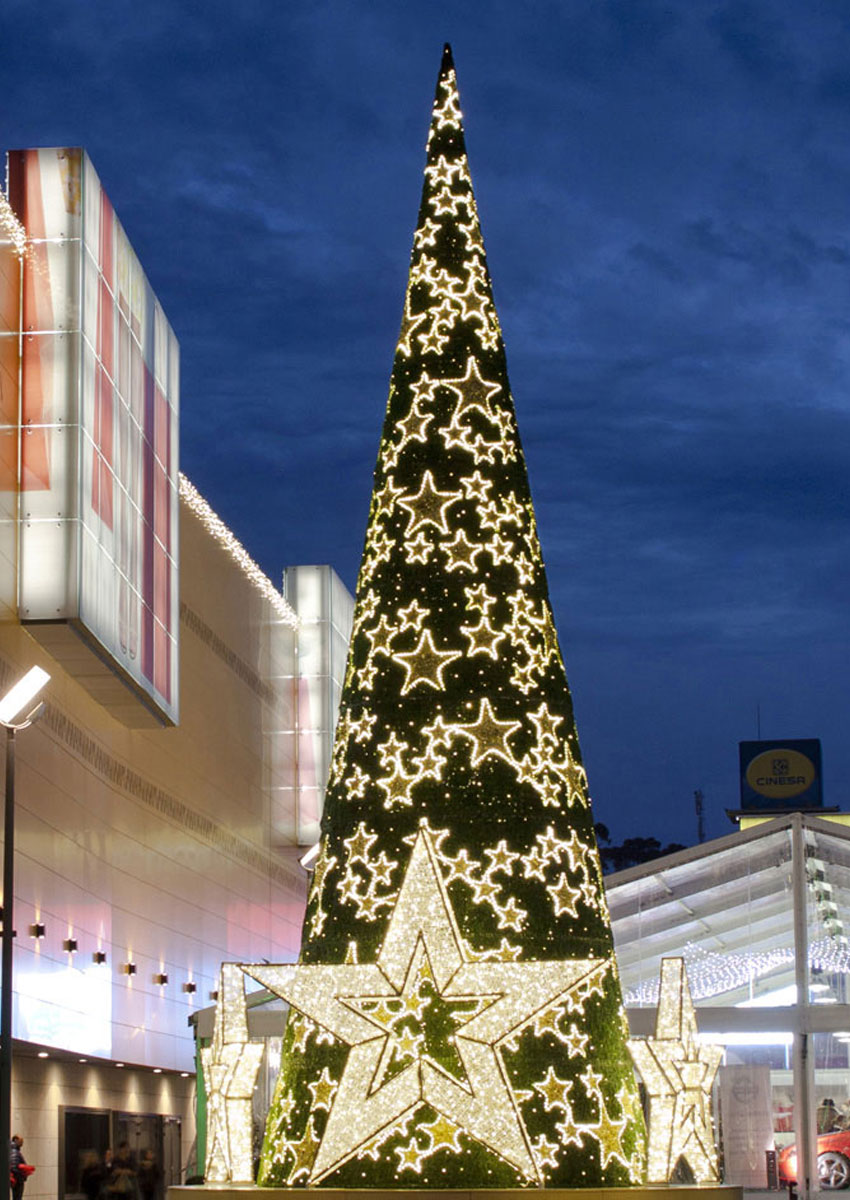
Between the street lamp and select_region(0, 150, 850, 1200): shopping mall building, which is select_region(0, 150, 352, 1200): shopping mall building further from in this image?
the street lamp

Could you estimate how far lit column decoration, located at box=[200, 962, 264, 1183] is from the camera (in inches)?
503

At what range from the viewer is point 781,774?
69000mm

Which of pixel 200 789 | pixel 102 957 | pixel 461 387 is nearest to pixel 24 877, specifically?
pixel 102 957

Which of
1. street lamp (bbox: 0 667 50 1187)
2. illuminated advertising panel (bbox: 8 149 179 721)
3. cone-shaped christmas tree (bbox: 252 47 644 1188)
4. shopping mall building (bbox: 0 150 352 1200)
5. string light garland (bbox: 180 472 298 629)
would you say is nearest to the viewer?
cone-shaped christmas tree (bbox: 252 47 644 1188)

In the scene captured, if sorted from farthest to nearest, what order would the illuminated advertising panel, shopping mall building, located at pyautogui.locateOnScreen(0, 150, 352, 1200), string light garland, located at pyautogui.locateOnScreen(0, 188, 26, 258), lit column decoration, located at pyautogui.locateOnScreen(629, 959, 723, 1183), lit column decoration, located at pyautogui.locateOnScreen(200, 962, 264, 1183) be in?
shopping mall building, located at pyautogui.locateOnScreen(0, 150, 352, 1200), the illuminated advertising panel, string light garland, located at pyautogui.locateOnScreen(0, 188, 26, 258), lit column decoration, located at pyautogui.locateOnScreen(200, 962, 264, 1183), lit column decoration, located at pyautogui.locateOnScreen(629, 959, 723, 1183)

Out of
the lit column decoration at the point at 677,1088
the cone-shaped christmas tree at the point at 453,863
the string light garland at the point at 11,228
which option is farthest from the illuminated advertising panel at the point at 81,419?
the lit column decoration at the point at 677,1088

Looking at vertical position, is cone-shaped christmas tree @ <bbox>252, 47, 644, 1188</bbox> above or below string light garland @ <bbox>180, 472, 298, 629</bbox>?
below

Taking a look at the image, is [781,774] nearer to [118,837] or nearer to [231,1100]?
[118,837]

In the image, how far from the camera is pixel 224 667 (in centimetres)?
4209

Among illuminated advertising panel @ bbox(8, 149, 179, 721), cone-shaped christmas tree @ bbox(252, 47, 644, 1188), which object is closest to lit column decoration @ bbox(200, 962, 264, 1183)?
cone-shaped christmas tree @ bbox(252, 47, 644, 1188)

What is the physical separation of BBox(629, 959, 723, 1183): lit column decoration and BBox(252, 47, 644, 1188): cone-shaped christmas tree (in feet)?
0.74

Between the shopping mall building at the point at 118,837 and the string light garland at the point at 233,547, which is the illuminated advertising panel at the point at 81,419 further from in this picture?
the string light garland at the point at 233,547

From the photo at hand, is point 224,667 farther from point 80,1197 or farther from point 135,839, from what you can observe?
point 80,1197

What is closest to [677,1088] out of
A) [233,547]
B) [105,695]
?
[105,695]
